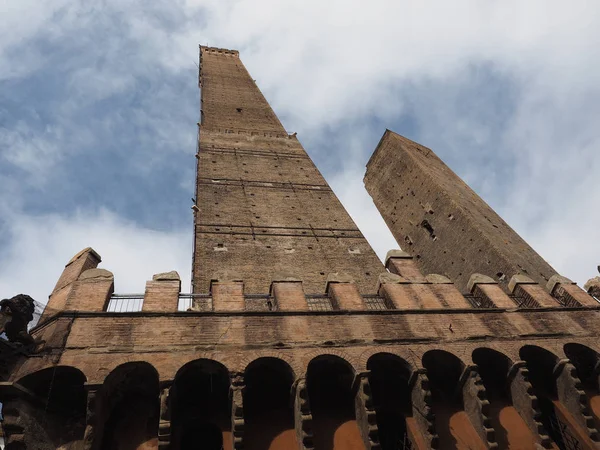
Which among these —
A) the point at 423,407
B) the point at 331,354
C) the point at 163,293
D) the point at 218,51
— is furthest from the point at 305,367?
the point at 218,51

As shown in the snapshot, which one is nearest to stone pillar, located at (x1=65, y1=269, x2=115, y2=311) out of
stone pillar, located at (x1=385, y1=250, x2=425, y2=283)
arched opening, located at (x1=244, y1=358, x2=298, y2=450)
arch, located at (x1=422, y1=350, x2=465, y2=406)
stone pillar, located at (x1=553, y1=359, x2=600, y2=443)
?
arched opening, located at (x1=244, y1=358, x2=298, y2=450)

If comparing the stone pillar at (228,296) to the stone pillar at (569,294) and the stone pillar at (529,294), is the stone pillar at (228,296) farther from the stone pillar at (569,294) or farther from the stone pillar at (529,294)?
the stone pillar at (569,294)

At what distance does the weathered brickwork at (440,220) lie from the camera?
11.0m

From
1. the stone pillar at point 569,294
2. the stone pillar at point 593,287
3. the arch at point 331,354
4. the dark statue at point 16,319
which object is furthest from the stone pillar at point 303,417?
the stone pillar at point 593,287

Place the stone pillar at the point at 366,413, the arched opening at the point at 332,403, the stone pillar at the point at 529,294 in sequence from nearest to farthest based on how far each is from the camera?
the stone pillar at the point at 366,413, the arched opening at the point at 332,403, the stone pillar at the point at 529,294

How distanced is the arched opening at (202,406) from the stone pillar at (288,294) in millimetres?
1448

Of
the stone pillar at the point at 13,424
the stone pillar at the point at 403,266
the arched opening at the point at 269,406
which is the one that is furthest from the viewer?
the stone pillar at the point at 403,266

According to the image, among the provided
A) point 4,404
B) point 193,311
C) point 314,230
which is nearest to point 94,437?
point 4,404

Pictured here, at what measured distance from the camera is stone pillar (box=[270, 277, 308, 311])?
6781 millimetres

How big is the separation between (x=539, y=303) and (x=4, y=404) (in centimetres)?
722

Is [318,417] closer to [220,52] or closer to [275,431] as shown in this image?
[275,431]

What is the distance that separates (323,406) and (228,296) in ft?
6.31

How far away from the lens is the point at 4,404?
4.81 metres

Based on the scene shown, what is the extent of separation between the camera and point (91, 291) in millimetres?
6410
